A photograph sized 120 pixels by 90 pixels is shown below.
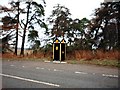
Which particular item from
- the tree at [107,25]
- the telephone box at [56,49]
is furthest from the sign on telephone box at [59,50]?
the tree at [107,25]

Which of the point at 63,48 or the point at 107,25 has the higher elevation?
the point at 107,25

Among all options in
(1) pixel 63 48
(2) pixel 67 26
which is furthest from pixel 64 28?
(1) pixel 63 48

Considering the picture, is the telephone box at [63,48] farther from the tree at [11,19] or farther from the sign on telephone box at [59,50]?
the tree at [11,19]

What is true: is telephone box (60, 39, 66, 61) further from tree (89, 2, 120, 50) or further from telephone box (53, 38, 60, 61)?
tree (89, 2, 120, 50)

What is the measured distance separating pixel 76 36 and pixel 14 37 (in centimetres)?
836

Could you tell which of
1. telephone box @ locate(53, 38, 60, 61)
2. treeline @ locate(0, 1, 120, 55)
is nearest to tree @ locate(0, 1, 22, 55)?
treeline @ locate(0, 1, 120, 55)

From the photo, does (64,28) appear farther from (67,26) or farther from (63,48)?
(63,48)

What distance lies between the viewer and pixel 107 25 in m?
31.4

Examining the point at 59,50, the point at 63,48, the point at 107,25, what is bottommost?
the point at 59,50

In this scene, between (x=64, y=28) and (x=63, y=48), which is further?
(x=64, y=28)

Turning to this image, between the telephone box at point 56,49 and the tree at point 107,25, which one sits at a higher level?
the tree at point 107,25

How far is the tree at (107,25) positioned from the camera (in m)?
30.7

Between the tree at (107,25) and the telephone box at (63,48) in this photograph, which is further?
the tree at (107,25)

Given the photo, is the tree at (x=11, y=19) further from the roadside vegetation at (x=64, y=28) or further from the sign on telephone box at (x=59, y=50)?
the sign on telephone box at (x=59, y=50)
